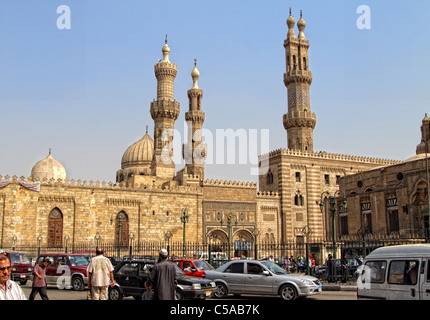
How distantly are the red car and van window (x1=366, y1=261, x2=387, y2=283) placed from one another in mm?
5802

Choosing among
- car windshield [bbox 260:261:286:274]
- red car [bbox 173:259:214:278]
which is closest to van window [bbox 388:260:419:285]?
car windshield [bbox 260:261:286:274]

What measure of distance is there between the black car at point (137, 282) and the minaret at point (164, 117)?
87.8 ft

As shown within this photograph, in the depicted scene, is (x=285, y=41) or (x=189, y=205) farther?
(x=285, y=41)

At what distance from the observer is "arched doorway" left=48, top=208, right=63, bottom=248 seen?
30.8 m

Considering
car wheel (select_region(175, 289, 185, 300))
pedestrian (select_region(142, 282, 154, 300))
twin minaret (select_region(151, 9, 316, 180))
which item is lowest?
car wheel (select_region(175, 289, 185, 300))

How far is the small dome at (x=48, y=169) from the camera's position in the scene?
3650 centimetres

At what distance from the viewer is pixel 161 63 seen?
130ft

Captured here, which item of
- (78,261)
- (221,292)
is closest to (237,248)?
(78,261)

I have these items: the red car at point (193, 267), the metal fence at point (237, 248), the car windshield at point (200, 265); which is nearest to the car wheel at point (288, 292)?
the red car at point (193, 267)

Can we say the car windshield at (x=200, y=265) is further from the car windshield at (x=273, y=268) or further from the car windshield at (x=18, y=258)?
the car windshield at (x=18, y=258)

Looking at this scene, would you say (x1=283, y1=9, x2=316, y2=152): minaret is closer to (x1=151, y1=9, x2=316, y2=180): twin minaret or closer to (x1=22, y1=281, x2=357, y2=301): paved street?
(x1=151, y1=9, x2=316, y2=180): twin minaret

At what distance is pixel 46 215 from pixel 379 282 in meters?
27.8
